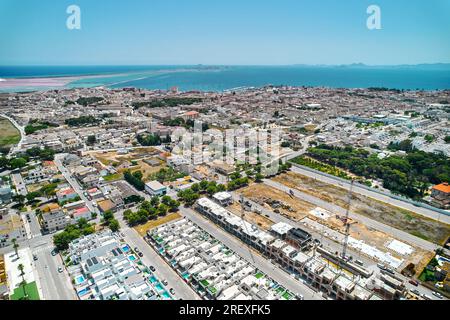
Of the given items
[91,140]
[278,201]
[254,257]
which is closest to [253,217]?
[278,201]

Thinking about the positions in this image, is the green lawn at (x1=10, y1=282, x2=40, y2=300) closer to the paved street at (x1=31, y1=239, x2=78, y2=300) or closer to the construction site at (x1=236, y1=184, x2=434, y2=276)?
the paved street at (x1=31, y1=239, x2=78, y2=300)

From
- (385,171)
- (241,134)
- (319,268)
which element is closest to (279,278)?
(319,268)

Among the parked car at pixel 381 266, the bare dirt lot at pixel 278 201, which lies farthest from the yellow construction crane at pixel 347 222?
the bare dirt lot at pixel 278 201

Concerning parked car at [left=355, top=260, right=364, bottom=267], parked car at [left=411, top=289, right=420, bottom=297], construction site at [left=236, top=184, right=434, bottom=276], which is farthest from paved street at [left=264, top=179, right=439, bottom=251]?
parked car at [left=411, top=289, right=420, bottom=297]

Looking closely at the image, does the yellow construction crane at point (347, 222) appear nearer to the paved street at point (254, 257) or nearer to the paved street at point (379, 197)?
the paved street at point (379, 197)

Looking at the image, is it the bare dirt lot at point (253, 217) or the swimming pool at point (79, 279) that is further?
the bare dirt lot at point (253, 217)

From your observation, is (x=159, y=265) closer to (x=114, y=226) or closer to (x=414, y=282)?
(x=114, y=226)
